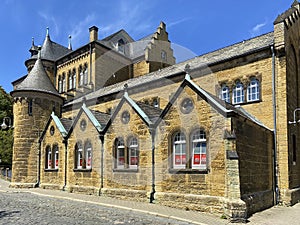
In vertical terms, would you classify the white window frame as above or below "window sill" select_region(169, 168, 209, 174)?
above

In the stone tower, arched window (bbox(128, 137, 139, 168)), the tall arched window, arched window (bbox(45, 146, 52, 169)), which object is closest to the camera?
arched window (bbox(128, 137, 139, 168))

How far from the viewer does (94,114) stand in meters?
22.3

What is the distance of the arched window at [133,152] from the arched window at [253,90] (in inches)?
304

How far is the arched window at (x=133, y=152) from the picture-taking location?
1767 centimetres

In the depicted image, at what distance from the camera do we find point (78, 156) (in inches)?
874

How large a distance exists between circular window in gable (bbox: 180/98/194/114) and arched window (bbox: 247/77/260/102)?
21.1 ft

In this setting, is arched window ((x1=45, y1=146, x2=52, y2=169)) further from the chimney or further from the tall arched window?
the chimney

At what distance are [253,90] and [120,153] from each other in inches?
357

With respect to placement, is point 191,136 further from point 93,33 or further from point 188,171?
point 93,33

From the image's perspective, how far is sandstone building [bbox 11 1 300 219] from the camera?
45.8ft

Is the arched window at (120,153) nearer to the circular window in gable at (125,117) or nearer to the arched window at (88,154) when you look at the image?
the circular window in gable at (125,117)

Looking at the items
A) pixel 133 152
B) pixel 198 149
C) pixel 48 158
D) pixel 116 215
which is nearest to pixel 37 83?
pixel 48 158

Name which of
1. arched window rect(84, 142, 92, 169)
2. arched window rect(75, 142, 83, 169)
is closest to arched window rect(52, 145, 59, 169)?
arched window rect(75, 142, 83, 169)

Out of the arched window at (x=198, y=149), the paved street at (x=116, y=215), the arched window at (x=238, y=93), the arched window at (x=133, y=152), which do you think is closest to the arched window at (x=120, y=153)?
the arched window at (x=133, y=152)
